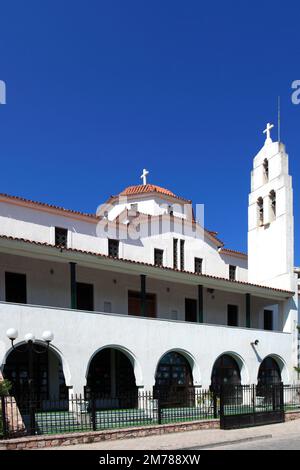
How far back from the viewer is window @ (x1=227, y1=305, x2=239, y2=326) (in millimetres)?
30281

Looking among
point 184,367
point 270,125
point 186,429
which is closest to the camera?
point 186,429

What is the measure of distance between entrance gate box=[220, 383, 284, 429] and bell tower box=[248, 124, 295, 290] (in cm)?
967

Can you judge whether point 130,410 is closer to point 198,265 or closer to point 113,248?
point 113,248

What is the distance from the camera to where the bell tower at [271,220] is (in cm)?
3012

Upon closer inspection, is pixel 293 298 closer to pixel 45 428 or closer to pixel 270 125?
pixel 270 125

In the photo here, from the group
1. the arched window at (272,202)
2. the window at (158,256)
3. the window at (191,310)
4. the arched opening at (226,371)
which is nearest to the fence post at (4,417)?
the arched opening at (226,371)

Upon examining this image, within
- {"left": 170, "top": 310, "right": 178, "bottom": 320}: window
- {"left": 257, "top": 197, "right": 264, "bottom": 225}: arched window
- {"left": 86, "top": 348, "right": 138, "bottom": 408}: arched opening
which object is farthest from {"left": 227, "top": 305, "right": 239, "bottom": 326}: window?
{"left": 86, "top": 348, "right": 138, "bottom": 408}: arched opening

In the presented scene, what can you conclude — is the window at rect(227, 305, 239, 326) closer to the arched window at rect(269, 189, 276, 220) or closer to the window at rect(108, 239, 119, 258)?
the arched window at rect(269, 189, 276, 220)

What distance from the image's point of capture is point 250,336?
27.4m

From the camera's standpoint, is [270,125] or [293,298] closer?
[293,298]

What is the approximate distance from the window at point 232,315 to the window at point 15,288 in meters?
11.8

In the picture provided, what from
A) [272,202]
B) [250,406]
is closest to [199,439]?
[250,406]
